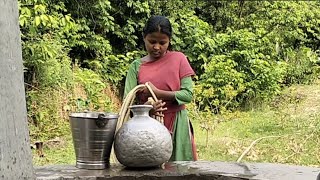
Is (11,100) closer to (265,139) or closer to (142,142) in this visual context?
(142,142)

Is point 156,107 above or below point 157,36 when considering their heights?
below

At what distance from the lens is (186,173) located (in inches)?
75.9

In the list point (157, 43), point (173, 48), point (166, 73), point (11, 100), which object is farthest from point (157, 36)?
point (173, 48)

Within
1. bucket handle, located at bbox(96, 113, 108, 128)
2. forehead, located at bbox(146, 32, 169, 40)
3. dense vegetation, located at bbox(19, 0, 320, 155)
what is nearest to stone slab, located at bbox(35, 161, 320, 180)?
bucket handle, located at bbox(96, 113, 108, 128)

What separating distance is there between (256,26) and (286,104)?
2.01 m

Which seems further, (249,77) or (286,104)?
(249,77)

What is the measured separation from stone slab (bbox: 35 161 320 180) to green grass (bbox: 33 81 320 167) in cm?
236

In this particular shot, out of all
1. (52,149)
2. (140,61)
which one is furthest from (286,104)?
(140,61)

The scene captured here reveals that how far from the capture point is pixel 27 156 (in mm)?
1582

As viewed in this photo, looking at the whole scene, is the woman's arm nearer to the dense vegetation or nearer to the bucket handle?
the bucket handle

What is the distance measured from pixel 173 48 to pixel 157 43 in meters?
5.45

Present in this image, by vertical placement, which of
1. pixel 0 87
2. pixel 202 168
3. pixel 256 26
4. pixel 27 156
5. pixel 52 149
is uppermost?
pixel 256 26

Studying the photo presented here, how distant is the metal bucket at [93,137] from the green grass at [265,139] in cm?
236

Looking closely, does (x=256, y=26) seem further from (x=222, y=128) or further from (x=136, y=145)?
(x=136, y=145)
